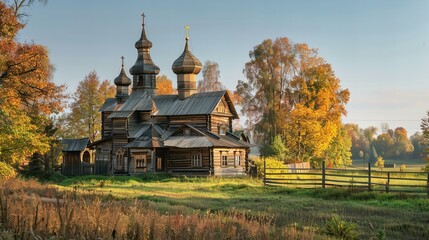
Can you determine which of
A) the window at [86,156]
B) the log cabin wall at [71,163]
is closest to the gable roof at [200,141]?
the log cabin wall at [71,163]

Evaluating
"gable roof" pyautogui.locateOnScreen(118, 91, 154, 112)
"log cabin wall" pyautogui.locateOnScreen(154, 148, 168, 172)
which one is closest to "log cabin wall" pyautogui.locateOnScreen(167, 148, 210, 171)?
"log cabin wall" pyautogui.locateOnScreen(154, 148, 168, 172)

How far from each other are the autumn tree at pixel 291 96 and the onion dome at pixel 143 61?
32.5 feet

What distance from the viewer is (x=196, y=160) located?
40.1 m

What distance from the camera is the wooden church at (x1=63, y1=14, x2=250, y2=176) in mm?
39844

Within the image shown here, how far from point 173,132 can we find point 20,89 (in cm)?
1793

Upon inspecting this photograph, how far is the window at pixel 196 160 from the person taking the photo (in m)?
39.8

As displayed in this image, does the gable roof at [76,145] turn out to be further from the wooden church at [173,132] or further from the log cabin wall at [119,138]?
the log cabin wall at [119,138]

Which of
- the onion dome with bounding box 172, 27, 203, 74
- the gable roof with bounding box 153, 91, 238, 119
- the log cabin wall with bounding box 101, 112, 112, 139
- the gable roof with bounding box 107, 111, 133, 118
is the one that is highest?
the onion dome with bounding box 172, 27, 203, 74

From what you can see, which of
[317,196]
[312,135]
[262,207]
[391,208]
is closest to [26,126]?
[262,207]

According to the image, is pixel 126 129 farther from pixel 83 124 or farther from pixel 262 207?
pixel 262 207

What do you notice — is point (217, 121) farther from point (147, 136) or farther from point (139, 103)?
point (139, 103)

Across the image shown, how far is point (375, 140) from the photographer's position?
13500 cm

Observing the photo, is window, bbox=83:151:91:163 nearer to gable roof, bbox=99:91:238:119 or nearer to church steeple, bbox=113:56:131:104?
gable roof, bbox=99:91:238:119

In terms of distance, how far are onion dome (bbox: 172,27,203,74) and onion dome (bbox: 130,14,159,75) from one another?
4.43 meters
